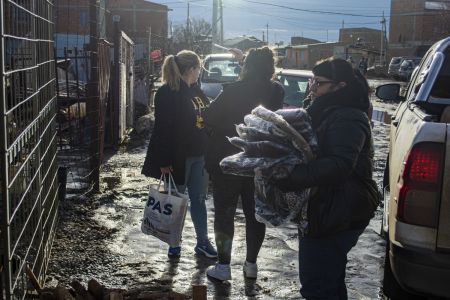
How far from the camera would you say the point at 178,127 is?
512 centimetres

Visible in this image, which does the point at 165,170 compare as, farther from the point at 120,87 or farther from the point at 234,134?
the point at 120,87

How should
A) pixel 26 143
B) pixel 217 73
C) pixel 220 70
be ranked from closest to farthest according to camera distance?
pixel 26 143, pixel 217 73, pixel 220 70

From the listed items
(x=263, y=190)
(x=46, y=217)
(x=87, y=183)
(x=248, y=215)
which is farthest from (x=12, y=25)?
(x=87, y=183)

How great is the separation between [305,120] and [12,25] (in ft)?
5.40

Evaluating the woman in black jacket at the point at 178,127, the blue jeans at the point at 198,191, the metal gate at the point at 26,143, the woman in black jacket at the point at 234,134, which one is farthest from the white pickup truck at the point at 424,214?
the blue jeans at the point at 198,191

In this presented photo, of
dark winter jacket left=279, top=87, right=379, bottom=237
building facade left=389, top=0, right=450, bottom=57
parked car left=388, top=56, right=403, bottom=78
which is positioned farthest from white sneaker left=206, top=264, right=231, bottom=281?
building facade left=389, top=0, right=450, bottom=57

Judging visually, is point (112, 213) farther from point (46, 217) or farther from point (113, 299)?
point (113, 299)

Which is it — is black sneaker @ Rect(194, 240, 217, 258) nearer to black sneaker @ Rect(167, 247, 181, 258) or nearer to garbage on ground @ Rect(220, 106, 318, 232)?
black sneaker @ Rect(167, 247, 181, 258)

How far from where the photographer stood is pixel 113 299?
3.54m

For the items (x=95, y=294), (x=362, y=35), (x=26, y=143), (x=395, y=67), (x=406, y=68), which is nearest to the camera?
(x=26, y=143)

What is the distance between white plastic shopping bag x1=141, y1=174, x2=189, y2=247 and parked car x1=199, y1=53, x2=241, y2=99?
819 cm

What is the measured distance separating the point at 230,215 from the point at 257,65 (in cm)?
123

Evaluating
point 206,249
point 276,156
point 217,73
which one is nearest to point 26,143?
point 276,156

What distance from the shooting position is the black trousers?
15.6ft
